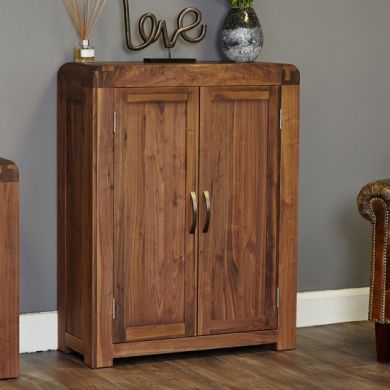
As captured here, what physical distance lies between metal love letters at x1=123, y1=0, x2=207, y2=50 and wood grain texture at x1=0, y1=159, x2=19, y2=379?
0.78 meters

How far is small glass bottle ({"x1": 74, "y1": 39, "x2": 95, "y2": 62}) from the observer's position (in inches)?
164

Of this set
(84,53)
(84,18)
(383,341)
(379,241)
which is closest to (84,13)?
(84,18)

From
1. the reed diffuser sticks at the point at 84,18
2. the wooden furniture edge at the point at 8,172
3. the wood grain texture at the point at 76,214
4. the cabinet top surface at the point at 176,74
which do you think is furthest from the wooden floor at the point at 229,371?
the reed diffuser sticks at the point at 84,18

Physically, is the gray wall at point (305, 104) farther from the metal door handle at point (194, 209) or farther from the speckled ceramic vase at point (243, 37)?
the metal door handle at point (194, 209)

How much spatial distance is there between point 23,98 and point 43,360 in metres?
1.02

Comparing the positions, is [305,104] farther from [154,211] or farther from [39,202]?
[39,202]

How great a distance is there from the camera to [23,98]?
4188mm

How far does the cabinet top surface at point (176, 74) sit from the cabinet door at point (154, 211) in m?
0.04

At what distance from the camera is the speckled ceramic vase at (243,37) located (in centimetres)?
429

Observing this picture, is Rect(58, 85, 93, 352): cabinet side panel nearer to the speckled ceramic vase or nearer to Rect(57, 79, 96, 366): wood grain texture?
Rect(57, 79, 96, 366): wood grain texture

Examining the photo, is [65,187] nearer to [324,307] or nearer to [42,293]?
[42,293]

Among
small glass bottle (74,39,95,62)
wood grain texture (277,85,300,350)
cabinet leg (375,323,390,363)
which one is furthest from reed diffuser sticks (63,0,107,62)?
cabinet leg (375,323,390,363)

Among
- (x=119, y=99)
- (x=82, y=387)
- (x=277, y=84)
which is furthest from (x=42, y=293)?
(x=277, y=84)

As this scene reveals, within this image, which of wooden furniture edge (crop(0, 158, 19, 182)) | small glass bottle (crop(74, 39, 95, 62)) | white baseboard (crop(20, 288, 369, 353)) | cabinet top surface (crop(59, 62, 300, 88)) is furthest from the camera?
white baseboard (crop(20, 288, 369, 353))
